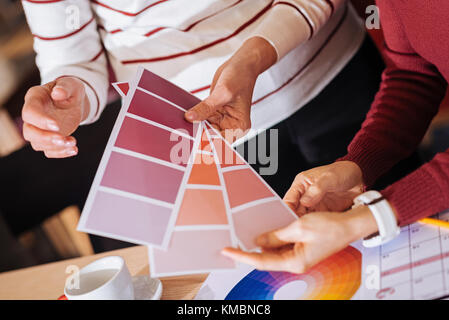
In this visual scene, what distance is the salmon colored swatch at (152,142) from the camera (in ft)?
2.10

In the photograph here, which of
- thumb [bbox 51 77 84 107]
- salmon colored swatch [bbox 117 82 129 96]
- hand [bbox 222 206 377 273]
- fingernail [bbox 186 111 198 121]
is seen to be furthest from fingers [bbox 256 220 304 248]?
thumb [bbox 51 77 84 107]

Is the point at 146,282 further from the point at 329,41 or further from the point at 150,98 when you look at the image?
the point at 329,41

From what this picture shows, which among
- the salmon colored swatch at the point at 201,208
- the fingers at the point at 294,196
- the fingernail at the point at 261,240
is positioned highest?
Answer: the salmon colored swatch at the point at 201,208

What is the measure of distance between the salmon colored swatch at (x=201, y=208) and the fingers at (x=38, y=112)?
0.87 feet

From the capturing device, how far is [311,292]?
655mm

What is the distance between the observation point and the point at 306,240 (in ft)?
2.06

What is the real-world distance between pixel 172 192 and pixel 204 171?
0.23ft

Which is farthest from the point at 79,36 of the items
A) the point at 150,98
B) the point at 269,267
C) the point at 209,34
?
the point at 269,267

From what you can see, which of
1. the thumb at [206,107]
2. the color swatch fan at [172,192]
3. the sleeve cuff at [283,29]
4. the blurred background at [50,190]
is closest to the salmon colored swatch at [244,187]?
the color swatch fan at [172,192]

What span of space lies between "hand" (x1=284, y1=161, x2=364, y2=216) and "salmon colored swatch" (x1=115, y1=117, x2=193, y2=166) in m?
0.21

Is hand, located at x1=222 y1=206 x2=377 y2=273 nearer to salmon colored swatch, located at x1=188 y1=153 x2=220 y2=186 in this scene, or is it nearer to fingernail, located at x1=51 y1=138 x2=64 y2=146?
salmon colored swatch, located at x1=188 y1=153 x2=220 y2=186

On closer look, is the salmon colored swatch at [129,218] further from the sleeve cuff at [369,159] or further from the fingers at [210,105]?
the sleeve cuff at [369,159]

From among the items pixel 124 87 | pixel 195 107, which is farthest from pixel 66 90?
pixel 195 107
